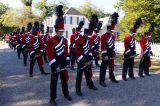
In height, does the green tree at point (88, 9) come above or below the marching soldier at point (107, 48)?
above

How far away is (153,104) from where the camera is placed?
904cm

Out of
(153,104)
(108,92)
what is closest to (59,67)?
(108,92)

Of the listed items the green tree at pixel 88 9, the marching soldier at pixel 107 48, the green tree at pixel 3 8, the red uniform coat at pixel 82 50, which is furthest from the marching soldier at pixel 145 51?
the green tree at pixel 3 8

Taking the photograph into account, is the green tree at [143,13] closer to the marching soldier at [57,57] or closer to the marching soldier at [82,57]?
the marching soldier at [82,57]

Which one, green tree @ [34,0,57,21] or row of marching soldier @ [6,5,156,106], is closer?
row of marching soldier @ [6,5,156,106]

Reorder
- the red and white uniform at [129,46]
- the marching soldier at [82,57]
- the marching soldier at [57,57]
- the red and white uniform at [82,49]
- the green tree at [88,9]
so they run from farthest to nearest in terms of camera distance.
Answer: the green tree at [88,9]
the red and white uniform at [129,46]
the red and white uniform at [82,49]
the marching soldier at [82,57]
the marching soldier at [57,57]

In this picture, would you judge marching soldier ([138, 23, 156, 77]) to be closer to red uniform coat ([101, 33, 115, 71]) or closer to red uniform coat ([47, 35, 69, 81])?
red uniform coat ([101, 33, 115, 71])

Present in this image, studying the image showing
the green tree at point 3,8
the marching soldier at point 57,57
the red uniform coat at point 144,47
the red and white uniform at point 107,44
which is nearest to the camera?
the marching soldier at point 57,57

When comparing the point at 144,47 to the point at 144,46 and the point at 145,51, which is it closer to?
the point at 144,46

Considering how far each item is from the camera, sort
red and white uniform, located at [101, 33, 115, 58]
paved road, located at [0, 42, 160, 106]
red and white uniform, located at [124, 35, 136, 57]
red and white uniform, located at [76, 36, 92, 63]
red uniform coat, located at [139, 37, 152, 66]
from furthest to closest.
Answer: red uniform coat, located at [139, 37, 152, 66]
red and white uniform, located at [124, 35, 136, 57]
red and white uniform, located at [101, 33, 115, 58]
red and white uniform, located at [76, 36, 92, 63]
paved road, located at [0, 42, 160, 106]

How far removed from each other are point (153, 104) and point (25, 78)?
6233 millimetres

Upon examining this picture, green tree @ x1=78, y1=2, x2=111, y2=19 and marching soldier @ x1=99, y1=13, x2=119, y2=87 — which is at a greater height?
green tree @ x1=78, y1=2, x2=111, y2=19

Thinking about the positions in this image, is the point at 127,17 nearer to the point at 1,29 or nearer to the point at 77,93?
the point at 77,93

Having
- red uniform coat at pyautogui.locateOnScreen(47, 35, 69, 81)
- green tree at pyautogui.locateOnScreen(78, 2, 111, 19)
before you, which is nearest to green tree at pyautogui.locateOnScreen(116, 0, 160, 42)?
red uniform coat at pyautogui.locateOnScreen(47, 35, 69, 81)
